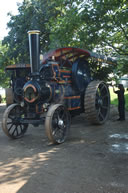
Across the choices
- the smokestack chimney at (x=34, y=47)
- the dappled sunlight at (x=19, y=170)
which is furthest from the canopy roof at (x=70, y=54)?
the dappled sunlight at (x=19, y=170)

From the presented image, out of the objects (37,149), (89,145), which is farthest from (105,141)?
(37,149)

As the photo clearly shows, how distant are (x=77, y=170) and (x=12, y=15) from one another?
50.6 feet

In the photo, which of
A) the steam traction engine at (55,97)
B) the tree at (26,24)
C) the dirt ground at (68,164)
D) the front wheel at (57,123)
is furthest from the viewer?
the tree at (26,24)

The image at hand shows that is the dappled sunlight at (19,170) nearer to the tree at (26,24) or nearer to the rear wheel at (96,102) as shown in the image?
the rear wheel at (96,102)

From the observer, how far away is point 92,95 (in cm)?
702

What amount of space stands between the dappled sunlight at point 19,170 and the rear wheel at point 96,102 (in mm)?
2506

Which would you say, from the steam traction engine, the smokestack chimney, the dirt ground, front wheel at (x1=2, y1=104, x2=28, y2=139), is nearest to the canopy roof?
the steam traction engine

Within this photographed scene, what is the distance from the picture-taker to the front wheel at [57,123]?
204 inches

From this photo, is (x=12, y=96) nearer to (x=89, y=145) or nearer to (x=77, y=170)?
(x=89, y=145)

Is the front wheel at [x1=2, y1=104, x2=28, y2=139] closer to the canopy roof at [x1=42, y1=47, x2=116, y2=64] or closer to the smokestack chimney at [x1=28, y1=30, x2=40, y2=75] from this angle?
the smokestack chimney at [x1=28, y1=30, x2=40, y2=75]

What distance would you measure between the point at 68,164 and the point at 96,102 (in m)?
3.59

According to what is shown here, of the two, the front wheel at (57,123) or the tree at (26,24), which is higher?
the tree at (26,24)

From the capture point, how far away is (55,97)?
6473 mm

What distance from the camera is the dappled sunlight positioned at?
10.9 ft
